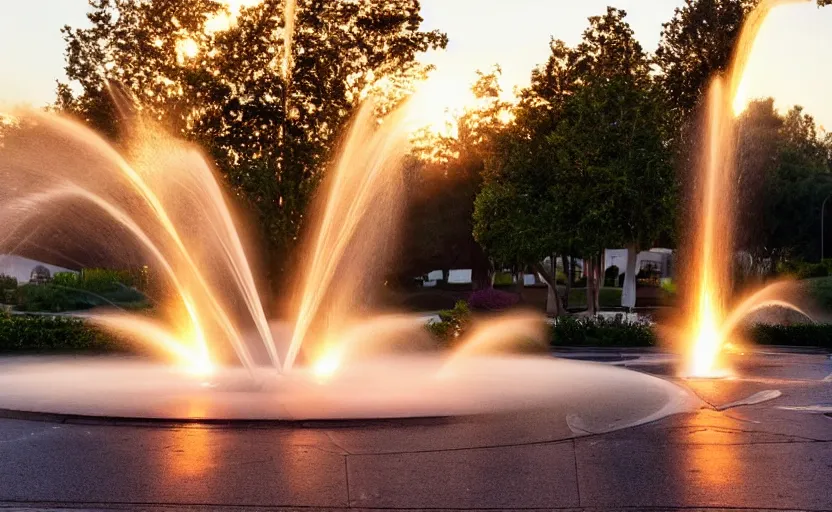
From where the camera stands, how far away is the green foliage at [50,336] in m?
24.7

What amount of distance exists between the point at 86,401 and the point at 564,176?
31.8 m

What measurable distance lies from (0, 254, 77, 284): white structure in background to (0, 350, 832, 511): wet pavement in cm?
5637

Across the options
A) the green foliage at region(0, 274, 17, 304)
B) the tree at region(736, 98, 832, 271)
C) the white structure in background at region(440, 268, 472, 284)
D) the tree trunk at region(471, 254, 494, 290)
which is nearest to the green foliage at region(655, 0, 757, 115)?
the tree at region(736, 98, 832, 271)

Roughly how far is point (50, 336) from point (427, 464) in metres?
17.5

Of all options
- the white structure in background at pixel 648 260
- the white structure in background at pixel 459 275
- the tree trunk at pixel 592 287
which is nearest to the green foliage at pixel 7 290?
the tree trunk at pixel 592 287

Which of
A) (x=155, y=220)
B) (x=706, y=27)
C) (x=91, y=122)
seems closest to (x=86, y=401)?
(x=155, y=220)

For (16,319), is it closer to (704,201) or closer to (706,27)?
(704,201)

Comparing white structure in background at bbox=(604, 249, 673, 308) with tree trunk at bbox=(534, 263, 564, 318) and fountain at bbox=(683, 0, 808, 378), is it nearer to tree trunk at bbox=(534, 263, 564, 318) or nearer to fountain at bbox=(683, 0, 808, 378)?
tree trunk at bbox=(534, 263, 564, 318)

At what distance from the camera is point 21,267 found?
66.8m

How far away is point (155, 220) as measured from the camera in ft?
67.7

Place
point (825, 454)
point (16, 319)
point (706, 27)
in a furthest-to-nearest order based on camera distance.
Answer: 1. point (706, 27)
2. point (16, 319)
3. point (825, 454)

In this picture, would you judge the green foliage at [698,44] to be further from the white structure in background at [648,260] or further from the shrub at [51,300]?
the shrub at [51,300]

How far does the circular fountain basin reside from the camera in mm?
13344

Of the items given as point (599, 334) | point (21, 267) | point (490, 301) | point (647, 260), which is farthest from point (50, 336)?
point (647, 260)
